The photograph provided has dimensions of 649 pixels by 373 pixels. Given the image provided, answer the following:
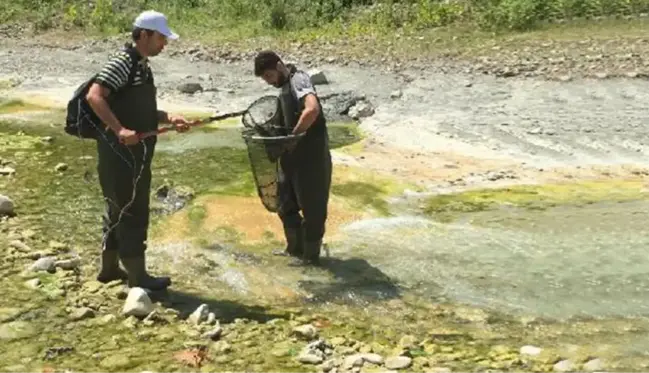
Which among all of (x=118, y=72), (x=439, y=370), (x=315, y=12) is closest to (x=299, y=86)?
(x=118, y=72)

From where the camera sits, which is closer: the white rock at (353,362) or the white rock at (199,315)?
the white rock at (353,362)

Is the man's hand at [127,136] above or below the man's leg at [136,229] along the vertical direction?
above

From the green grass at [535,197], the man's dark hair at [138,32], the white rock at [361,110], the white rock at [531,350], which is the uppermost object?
the man's dark hair at [138,32]

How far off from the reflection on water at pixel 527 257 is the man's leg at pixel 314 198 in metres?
0.59

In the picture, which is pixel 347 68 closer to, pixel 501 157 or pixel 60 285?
pixel 501 157

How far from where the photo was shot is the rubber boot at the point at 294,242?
7574 mm

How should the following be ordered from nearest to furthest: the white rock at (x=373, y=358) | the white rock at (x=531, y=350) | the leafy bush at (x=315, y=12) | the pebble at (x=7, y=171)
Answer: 1. the white rock at (x=373, y=358)
2. the white rock at (x=531, y=350)
3. the pebble at (x=7, y=171)
4. the leafy bush at (x=315, y=12)

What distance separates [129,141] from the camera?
5957 mm

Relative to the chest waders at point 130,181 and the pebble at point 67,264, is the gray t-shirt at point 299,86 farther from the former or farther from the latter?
the pebble at point 67,264

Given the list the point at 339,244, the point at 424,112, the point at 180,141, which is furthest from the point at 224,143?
the point at 339,244

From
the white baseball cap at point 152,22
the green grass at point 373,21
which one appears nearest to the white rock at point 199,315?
the white baseball cap at point 152,22

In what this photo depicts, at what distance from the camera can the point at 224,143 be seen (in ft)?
40.6

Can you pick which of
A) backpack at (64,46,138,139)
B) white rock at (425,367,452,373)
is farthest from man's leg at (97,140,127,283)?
white rock at (425,367,452,373)

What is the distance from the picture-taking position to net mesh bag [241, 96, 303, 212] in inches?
271
